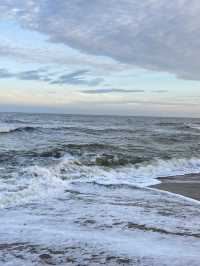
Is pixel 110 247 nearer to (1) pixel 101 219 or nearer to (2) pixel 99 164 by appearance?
(1) pixel 101 219

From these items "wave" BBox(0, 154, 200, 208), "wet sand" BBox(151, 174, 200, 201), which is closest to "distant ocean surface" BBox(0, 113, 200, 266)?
"wave" BBox(0, 154, 200, 208)

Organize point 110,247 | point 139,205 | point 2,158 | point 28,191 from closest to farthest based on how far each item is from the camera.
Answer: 1. point 110,247
2. point 139,205
3. point 28,191
4. point 2,158

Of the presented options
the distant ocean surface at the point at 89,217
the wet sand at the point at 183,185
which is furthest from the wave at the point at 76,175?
the wet sand at the point at 183,185

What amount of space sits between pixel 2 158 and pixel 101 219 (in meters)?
8.22

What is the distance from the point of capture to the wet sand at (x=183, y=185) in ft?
32.6

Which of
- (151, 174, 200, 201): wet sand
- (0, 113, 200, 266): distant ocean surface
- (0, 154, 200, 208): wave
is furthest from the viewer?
(151, 174, 200, 201): wet sand

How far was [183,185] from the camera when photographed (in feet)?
37.3

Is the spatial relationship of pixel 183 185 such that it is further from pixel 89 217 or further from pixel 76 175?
pixel 89 217

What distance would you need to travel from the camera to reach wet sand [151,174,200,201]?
9930 millimetres

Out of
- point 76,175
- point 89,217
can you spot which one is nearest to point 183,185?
point 76,175

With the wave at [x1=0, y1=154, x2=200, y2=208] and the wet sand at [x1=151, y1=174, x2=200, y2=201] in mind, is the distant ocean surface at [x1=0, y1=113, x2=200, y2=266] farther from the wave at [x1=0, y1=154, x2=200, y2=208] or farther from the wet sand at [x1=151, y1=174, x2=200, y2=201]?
the wet sand at [x1=151, y1=174, x2=200, y2=201]

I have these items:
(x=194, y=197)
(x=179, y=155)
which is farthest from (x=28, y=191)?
(x=179, y=155)

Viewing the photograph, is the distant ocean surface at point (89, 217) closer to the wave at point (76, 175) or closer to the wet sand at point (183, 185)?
the wave at point (76, 175)

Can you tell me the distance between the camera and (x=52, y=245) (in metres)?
5.39
